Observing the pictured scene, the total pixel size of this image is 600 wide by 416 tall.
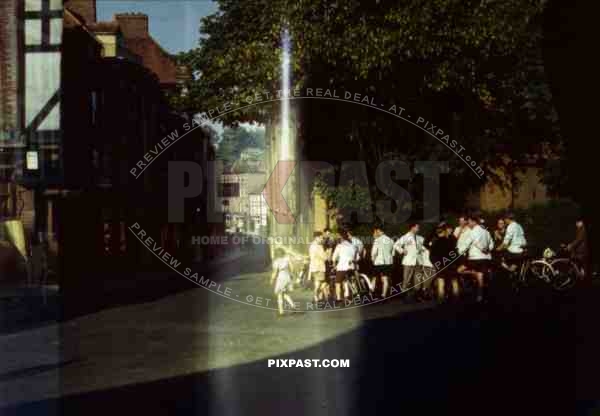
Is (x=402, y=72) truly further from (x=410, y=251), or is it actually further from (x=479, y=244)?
(x=479, y=244)

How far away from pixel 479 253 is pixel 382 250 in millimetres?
2463

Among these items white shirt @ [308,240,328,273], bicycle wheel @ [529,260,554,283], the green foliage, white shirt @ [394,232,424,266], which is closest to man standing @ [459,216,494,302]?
white shirt @ [394,232,424,266]

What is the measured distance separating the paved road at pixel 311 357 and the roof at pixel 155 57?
103 ft

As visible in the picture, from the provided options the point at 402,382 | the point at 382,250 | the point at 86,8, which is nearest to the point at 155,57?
the point at 86,8

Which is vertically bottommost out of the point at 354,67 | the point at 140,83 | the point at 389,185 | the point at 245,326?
the point at 245,326

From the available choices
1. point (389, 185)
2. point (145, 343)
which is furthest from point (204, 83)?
point (145, 343)

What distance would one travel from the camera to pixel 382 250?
1942 cm

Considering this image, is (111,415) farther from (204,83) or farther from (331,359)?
(204,83)

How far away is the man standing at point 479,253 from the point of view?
17.7 metres

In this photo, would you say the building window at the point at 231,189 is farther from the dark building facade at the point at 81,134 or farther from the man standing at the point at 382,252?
the man standing at the point at 382,252

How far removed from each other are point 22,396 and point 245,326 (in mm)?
6677

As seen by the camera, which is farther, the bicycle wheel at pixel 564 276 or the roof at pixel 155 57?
the roof at pixel 155 57

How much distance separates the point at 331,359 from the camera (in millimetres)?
10758

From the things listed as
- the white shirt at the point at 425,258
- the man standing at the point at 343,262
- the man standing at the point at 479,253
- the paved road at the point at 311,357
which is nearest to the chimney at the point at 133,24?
the man standing at the point at 343,262
